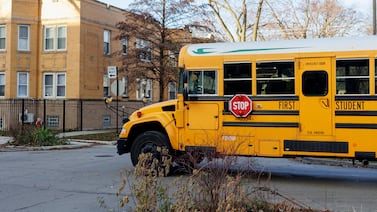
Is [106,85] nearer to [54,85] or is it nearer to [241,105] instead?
[54,85]

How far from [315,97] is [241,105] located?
1.53m

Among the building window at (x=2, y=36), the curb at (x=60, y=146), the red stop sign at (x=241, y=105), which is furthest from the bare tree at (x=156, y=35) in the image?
the red stop sign at (x=241, y=105)

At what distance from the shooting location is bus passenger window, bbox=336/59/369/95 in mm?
8188

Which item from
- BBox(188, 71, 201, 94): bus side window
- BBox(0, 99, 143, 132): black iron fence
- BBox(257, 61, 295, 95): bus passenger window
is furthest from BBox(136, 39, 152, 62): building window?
BBox(257, 61, 295, 95): bus passenger window

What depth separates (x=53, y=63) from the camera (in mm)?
26125

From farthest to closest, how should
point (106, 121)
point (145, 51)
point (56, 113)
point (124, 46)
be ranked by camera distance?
point (124, 46)
point (106, 121)
point (56, 113)
point (145, 51)

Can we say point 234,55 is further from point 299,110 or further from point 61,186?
point 61,186

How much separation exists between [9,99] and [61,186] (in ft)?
63.0

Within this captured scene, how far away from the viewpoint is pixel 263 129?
877 centimetres

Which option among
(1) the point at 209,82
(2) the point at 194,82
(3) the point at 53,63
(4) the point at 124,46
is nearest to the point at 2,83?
(3) the point at 53,63

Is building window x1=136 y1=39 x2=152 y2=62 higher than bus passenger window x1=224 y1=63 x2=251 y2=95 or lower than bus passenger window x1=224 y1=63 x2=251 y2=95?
higher

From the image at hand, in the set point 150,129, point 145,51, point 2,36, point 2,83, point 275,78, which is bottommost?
point 150,129

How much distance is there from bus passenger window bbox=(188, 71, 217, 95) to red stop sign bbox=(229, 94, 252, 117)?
53 cm

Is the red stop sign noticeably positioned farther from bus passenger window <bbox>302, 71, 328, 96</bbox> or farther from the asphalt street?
bus passenger window <bbox>302, 71, 328, 96</bbox>
